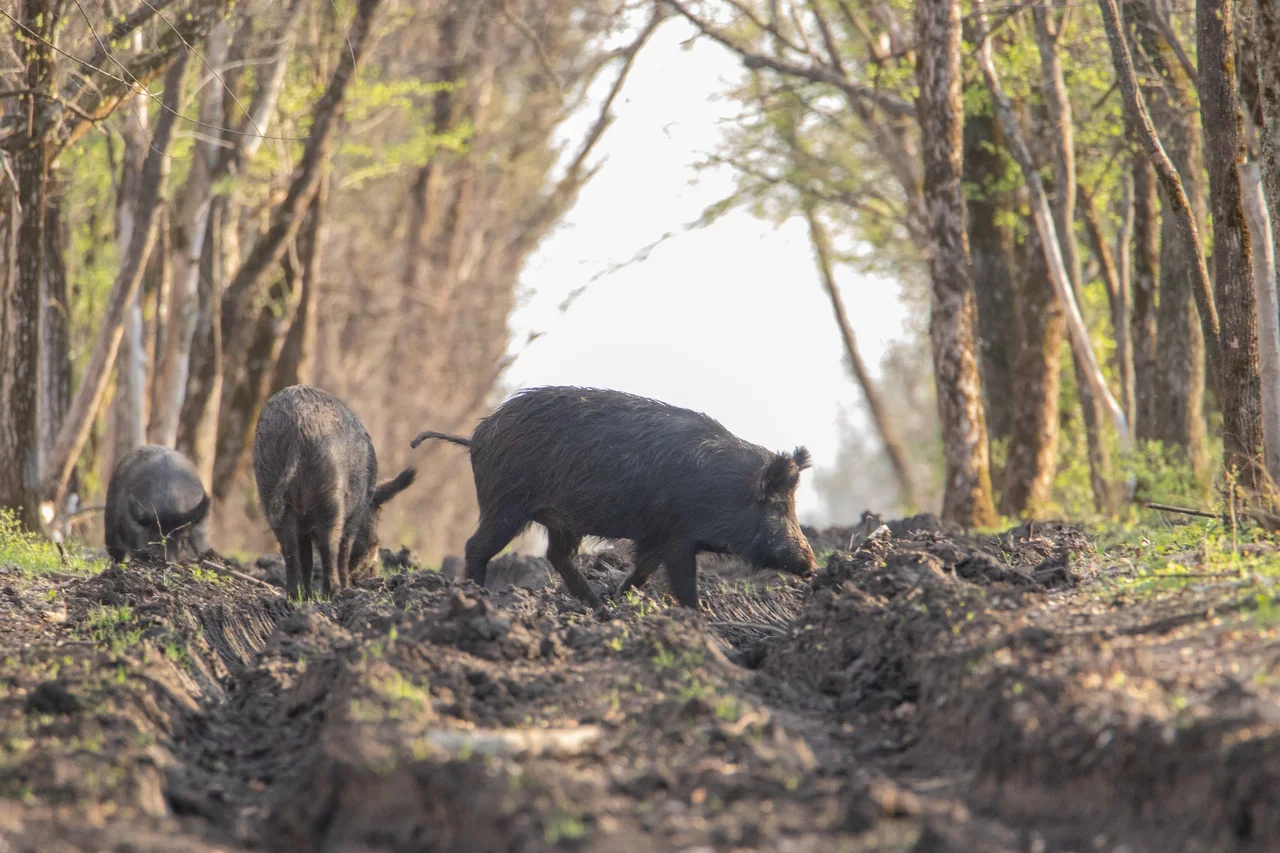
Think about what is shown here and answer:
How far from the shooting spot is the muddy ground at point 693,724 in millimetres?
3883

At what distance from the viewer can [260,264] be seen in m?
17.4

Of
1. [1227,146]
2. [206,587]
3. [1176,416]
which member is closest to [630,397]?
[206,587]

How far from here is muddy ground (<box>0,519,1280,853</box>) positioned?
3.88 metres

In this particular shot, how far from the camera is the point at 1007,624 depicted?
18.3 ft

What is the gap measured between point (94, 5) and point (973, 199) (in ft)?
31.5

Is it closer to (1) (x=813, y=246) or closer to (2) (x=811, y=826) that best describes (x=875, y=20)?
(1) (x=813, y=246)

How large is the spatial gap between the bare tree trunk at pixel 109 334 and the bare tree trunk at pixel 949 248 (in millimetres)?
6913

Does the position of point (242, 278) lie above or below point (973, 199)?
below

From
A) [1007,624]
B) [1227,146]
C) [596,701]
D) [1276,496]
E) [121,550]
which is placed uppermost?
[1227,146]

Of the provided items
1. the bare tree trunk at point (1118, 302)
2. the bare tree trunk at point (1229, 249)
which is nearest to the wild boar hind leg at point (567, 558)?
the bare tree trunk at point (1229, 249)

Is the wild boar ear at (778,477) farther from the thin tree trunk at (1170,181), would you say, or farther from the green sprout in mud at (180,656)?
the green sprout in mud at (180,656)

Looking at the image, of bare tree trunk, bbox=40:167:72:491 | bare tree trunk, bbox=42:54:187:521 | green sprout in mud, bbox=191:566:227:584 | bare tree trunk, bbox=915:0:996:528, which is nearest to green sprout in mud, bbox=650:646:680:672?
green sprout in mud, bbox=191:566:227:584

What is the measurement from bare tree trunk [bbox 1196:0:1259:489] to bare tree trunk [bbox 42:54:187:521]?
8.75 m

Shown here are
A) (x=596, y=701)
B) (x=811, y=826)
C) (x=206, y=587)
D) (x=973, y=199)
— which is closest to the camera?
(x=811, y=826)
